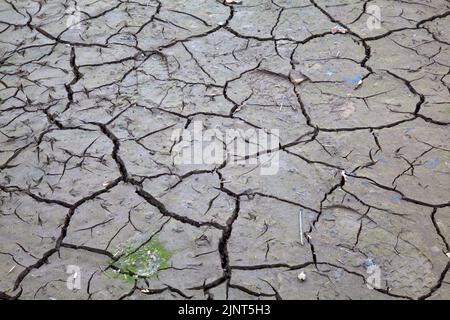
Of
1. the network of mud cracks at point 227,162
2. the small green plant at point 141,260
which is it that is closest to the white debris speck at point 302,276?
the network of mud cracks at point 227,162

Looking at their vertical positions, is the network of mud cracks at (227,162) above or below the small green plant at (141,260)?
above

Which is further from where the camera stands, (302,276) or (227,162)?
(227,162)

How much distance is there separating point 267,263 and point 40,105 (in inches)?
67.7

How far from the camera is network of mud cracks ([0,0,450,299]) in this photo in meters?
2.34

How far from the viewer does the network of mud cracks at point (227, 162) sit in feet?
7.67

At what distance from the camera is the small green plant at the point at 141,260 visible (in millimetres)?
2336

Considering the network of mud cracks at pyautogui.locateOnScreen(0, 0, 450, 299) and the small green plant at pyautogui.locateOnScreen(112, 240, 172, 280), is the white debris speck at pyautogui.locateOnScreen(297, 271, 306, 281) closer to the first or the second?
the network of mud cracks at pyautogui.locateOnScreen(0, 0, 450, 299)

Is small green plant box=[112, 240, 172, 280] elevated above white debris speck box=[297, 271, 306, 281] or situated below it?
below

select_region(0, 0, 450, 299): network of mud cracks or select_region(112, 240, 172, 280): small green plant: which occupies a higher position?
select_region(0, 0, 450, 299): network of mud cracks

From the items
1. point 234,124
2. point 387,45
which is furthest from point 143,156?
point 387,45

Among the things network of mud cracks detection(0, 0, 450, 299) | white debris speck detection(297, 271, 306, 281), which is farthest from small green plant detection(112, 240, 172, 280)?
white debris speck detection(297, 271, 306, 281)

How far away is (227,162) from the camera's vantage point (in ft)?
9.27

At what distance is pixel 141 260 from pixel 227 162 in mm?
726

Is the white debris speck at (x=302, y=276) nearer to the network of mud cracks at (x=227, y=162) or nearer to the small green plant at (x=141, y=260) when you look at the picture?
the network of mud cracks at (x=227, y=162)
